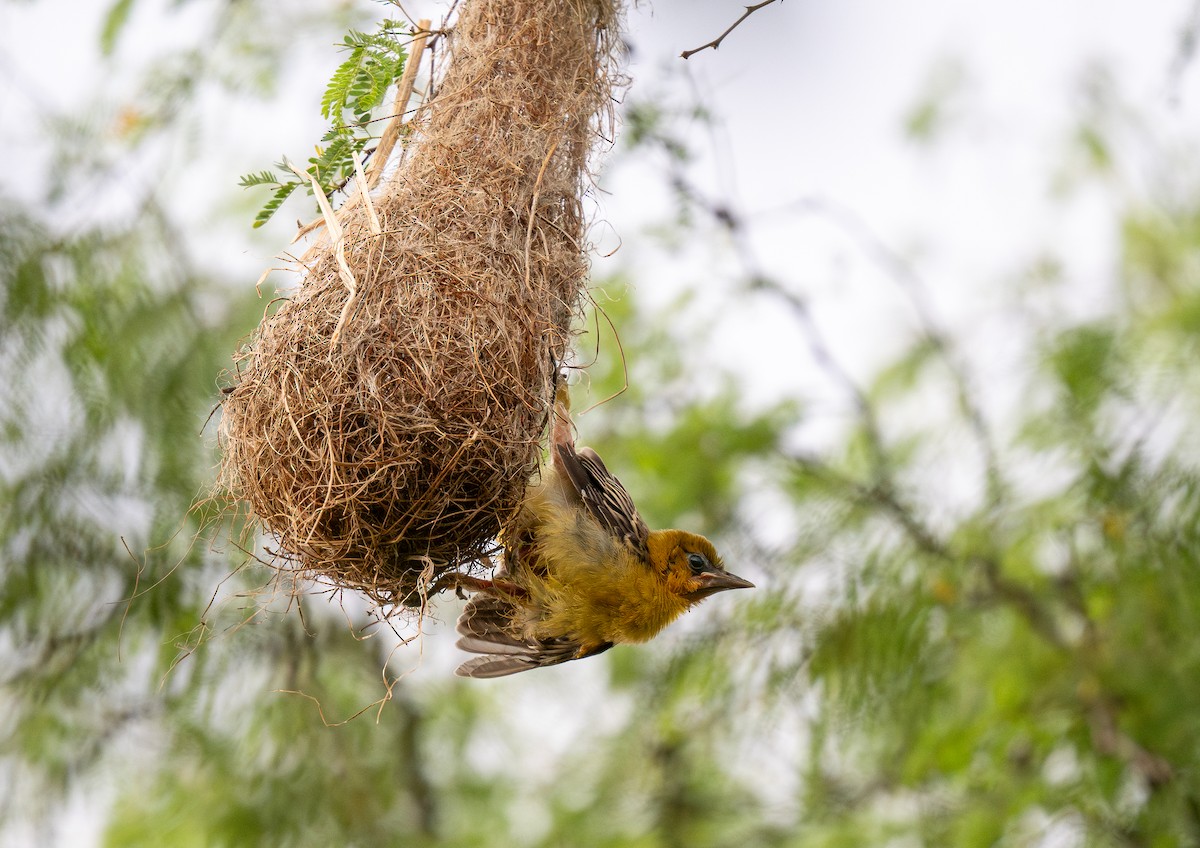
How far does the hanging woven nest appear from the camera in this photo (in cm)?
245

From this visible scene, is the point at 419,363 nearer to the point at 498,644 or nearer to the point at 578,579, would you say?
the point at 578,579

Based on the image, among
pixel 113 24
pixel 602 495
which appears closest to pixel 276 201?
pixel 602 495

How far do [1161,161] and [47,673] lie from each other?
5.55 m

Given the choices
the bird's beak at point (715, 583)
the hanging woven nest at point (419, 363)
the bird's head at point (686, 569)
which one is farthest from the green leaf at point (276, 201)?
the bird's beak at point (715, 583)

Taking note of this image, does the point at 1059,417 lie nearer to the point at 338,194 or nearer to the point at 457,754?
the point at 338,194

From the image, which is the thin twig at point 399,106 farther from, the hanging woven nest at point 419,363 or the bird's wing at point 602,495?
the bird's wing at point 602,495

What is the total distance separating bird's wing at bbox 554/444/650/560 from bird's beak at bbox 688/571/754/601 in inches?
7.0

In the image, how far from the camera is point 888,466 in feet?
16.2

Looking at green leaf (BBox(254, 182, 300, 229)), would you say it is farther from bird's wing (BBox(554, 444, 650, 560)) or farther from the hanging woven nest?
bird's wing (BBox(554, 444, 650, 560))

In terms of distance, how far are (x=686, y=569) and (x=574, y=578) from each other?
0.39 meters

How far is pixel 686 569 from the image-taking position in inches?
126

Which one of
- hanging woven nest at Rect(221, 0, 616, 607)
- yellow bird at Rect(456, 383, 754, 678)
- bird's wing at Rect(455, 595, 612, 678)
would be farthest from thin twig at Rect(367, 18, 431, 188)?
bird's wing at Rect(455, 595, 612, 678)

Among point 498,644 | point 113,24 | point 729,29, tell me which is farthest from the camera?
point 113,24

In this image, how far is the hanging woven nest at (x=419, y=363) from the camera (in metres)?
2.45
